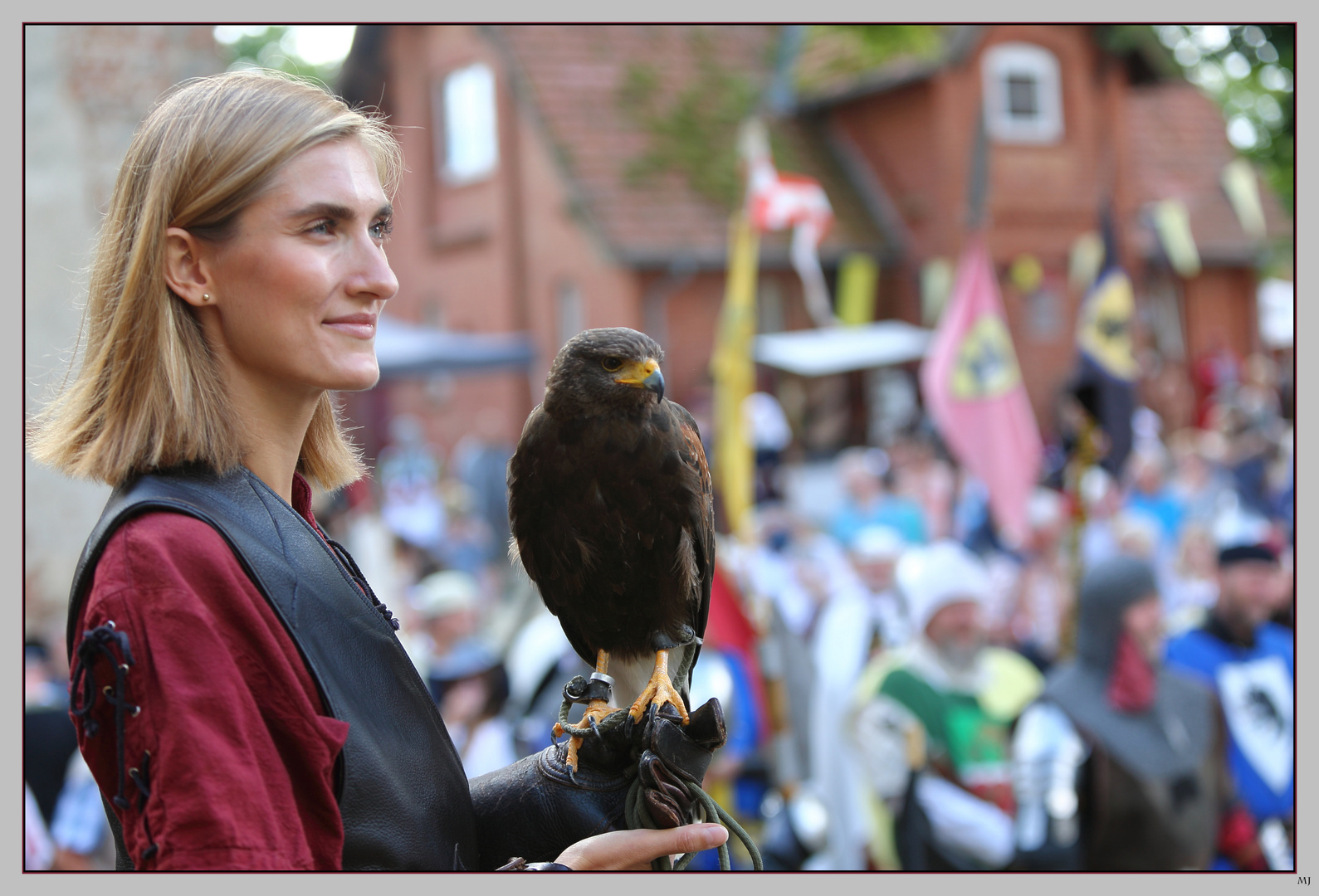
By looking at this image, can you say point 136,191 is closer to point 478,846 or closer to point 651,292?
point 478,846

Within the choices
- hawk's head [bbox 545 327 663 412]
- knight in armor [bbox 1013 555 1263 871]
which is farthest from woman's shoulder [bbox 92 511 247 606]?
knight in armor [bbox 1013 555 1263 871]

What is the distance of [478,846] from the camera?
2.05m

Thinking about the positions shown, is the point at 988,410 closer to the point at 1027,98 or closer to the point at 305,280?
the point at 305,280

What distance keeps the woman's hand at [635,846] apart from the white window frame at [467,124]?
55.6ft

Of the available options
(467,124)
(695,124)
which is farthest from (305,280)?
(467,124)

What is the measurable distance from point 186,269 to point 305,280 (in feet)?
0.58

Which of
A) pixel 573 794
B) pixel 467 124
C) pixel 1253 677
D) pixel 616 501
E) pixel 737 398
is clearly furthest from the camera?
pixel 467 124

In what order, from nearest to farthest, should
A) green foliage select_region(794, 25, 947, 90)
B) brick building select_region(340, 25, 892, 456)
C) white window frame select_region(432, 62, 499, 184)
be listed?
green foliage select_region(794, 25, 947, 90), brick building select_region(340, 25, 892, 456), white window frame select_region(432, 62, 499, 184)

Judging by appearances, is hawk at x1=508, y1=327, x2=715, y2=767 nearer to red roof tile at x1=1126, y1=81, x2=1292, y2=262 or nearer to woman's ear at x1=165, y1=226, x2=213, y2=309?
woman's ear at x1=165, y1=226, x2=213, y2=309

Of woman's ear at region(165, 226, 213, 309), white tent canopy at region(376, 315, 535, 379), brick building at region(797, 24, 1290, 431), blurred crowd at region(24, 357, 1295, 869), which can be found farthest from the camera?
brick building at region(797, 24, 1290, 431)

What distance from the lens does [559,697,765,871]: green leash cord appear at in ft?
6.42

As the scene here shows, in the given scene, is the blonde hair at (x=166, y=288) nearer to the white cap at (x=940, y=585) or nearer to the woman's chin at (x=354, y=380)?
the woman's chin at (x=354, y=380)

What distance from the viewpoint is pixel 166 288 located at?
5.42 feet

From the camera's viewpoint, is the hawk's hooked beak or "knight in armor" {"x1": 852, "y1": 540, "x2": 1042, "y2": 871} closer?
the hawk's hooked beak
